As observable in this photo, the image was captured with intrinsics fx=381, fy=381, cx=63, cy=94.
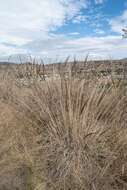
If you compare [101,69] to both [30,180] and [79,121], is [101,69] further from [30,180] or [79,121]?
[30,180]

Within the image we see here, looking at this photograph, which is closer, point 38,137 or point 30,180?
point 30,180

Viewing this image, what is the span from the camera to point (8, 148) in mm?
5547

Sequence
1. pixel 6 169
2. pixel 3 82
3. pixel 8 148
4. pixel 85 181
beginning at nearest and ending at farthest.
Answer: pixel 85 181, pixel 6 169, pixel 8 148, pixel 3 82

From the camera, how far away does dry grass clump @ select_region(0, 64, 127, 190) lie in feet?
15.6

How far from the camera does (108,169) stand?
4.84 meters

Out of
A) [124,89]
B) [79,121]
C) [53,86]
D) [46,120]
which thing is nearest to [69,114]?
[79,121]

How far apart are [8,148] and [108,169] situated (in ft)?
5.09

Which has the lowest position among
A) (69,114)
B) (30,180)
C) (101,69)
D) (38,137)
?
(30,180)

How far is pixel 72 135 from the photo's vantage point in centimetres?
528

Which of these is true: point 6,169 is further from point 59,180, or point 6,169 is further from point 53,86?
point 53,86

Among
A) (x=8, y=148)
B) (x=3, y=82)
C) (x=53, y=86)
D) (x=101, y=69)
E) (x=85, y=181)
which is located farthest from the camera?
(x=3, y=82)

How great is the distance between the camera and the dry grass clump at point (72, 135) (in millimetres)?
4746

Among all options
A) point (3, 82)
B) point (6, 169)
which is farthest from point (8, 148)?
point (3, 82)

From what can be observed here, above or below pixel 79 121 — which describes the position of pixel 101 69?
above
